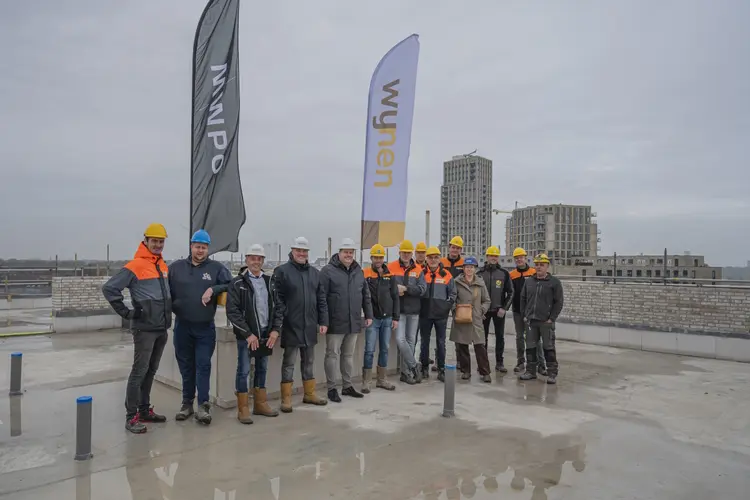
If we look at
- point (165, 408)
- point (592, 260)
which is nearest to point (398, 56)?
point (165, 408)

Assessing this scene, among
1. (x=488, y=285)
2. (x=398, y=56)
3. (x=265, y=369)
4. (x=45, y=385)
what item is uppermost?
(x=398, y=56)

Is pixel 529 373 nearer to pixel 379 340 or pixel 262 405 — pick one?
pixel 379 340

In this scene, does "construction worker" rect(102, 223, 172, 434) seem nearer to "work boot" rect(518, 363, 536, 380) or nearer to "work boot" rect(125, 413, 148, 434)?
"work boot" rect(125, 413, 148, 434)

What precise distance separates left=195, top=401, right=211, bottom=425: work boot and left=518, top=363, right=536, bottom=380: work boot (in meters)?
4.59

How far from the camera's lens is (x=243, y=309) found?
17.7 feet

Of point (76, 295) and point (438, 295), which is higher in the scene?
point (438, 295)

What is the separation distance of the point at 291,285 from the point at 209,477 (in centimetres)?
224

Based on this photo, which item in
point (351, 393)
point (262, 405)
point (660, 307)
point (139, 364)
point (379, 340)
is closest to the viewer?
point (139, 364)

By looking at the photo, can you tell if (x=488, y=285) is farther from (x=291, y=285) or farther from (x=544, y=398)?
(x=291, y=285)

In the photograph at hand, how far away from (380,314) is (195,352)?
7.90ft

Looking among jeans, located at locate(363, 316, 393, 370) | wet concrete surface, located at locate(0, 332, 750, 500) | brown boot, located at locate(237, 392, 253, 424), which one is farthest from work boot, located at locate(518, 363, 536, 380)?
brown boot, located at locate(237, 392, 253, 424)

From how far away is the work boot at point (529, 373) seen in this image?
A: 7727mm

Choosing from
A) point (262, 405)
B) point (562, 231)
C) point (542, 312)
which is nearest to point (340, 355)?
point (262, 405)

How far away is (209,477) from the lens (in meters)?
4.06
